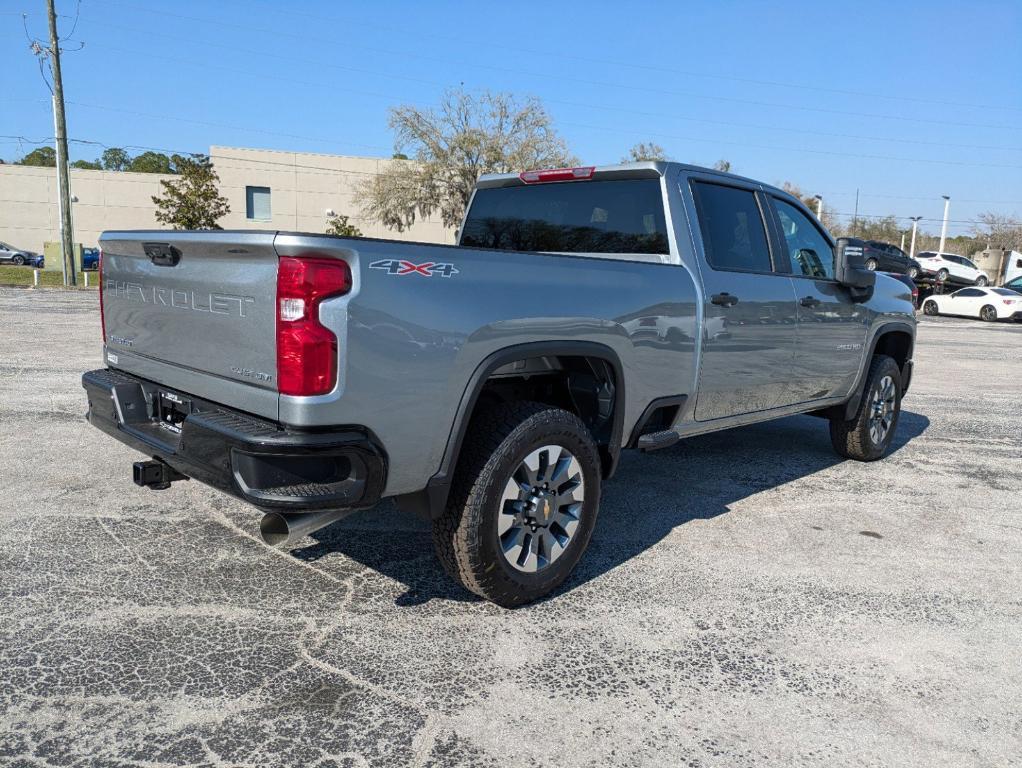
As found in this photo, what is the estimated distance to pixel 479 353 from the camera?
3.17 meters

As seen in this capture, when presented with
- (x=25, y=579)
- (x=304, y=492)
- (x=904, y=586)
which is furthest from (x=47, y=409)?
(x=904, y=586)

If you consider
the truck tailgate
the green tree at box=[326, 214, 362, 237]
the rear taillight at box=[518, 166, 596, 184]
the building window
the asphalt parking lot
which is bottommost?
the asphalt parking lot

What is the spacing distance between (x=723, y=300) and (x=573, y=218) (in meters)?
1.01

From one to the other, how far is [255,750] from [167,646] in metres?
0.83

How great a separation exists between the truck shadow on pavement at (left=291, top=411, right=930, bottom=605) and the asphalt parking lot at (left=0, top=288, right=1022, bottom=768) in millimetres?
25

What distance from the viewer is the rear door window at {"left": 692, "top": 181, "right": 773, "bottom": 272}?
4.54 m

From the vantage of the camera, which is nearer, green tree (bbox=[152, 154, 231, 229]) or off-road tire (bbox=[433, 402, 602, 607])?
off-road tire (bbox=[433, 402, 602, 607])

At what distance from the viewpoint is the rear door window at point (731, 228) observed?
14.9 feet

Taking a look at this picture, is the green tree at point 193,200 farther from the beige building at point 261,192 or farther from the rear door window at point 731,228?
the rear door window at point 731,228

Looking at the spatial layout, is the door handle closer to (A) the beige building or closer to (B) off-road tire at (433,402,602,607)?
(B) off-road tire at (433,402,602,607)

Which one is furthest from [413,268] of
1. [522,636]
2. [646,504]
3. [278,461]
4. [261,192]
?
[261,192]

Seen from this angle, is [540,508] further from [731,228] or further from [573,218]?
[731,228]

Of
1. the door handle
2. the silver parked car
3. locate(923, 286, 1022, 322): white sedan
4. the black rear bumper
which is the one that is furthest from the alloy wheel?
the silver parked car

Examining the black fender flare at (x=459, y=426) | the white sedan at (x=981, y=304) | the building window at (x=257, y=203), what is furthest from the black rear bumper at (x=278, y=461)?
the building window at (x=257, y=203)
